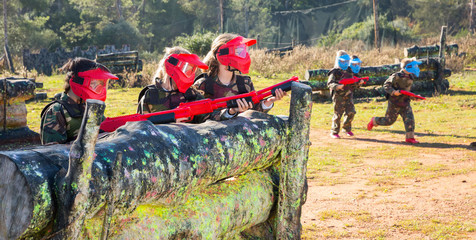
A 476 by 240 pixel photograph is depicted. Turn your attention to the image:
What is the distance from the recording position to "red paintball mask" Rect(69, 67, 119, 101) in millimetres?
3666

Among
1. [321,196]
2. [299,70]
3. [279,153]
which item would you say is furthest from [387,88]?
[299,70]

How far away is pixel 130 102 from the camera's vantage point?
1587cm

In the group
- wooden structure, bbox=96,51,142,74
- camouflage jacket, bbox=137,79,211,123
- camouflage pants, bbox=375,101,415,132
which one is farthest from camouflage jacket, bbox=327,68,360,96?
wooden structure, bbox=96,51,142,74

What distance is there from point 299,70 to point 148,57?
1755cm

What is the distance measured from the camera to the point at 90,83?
3.69 metres

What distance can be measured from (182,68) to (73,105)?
3.49ft

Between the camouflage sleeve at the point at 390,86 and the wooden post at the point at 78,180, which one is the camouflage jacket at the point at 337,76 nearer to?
the camouflage sleeve at the point at 390,86

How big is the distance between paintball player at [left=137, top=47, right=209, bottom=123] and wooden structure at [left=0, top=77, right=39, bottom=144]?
5.24m

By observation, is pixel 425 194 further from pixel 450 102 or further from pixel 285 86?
pixel 450 102

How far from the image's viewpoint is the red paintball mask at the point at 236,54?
4.72 meters

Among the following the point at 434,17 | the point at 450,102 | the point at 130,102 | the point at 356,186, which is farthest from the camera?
the point at 434,17

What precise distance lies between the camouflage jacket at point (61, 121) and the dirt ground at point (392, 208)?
2.64 m

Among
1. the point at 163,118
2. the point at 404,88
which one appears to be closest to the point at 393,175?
the point at 404,88

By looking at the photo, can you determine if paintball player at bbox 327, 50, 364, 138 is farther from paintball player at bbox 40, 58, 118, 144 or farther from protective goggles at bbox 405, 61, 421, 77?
paintball player at bbox 40, 58, 118, 144
